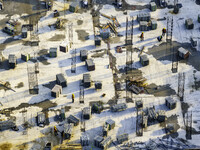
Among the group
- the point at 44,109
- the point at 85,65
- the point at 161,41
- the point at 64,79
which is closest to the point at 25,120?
the point at 44,109

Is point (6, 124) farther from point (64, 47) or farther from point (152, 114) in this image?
point (152, 114)

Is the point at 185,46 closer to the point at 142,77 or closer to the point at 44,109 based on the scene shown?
the point at 142,77

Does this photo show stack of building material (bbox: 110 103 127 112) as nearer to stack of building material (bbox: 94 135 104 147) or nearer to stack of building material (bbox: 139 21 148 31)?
stack of building material (bbox: 94 135 104 147)

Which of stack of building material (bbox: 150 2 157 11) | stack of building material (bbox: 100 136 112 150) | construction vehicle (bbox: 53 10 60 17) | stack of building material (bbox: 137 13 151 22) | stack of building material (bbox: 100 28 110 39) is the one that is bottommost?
stack of building material (bbox: 100 136 112 150)

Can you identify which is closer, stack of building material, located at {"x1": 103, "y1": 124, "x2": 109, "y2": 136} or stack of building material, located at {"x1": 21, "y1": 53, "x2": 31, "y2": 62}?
stack of building material, located at {"x1": 103, "y1": 124, "x2": 109, "y2": 136}

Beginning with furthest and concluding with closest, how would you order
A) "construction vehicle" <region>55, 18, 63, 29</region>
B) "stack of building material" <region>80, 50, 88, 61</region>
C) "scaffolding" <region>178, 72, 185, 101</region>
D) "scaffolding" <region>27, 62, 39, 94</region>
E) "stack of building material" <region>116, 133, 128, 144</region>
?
"construction vehicle" <region>55, 18, 63, 29</region>, "stack of building material" <region>80, 50, 88, 61</region>, "scaffolding" <region>27, 62, 39, 94</region>, "scaffolding" <region>178, 72, 185, 101</region>, "stack of building material" <region>116, 133, 128, 144</region>

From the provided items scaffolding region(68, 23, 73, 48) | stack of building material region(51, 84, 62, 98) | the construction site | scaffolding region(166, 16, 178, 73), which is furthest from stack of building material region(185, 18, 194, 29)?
stack of building material region(51, 84, 62, 98)

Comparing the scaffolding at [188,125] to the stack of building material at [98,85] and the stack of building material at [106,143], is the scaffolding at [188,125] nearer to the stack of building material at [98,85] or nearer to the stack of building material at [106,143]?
the stack of building material at [106,143]

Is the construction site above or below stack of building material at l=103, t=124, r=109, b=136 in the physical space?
above
